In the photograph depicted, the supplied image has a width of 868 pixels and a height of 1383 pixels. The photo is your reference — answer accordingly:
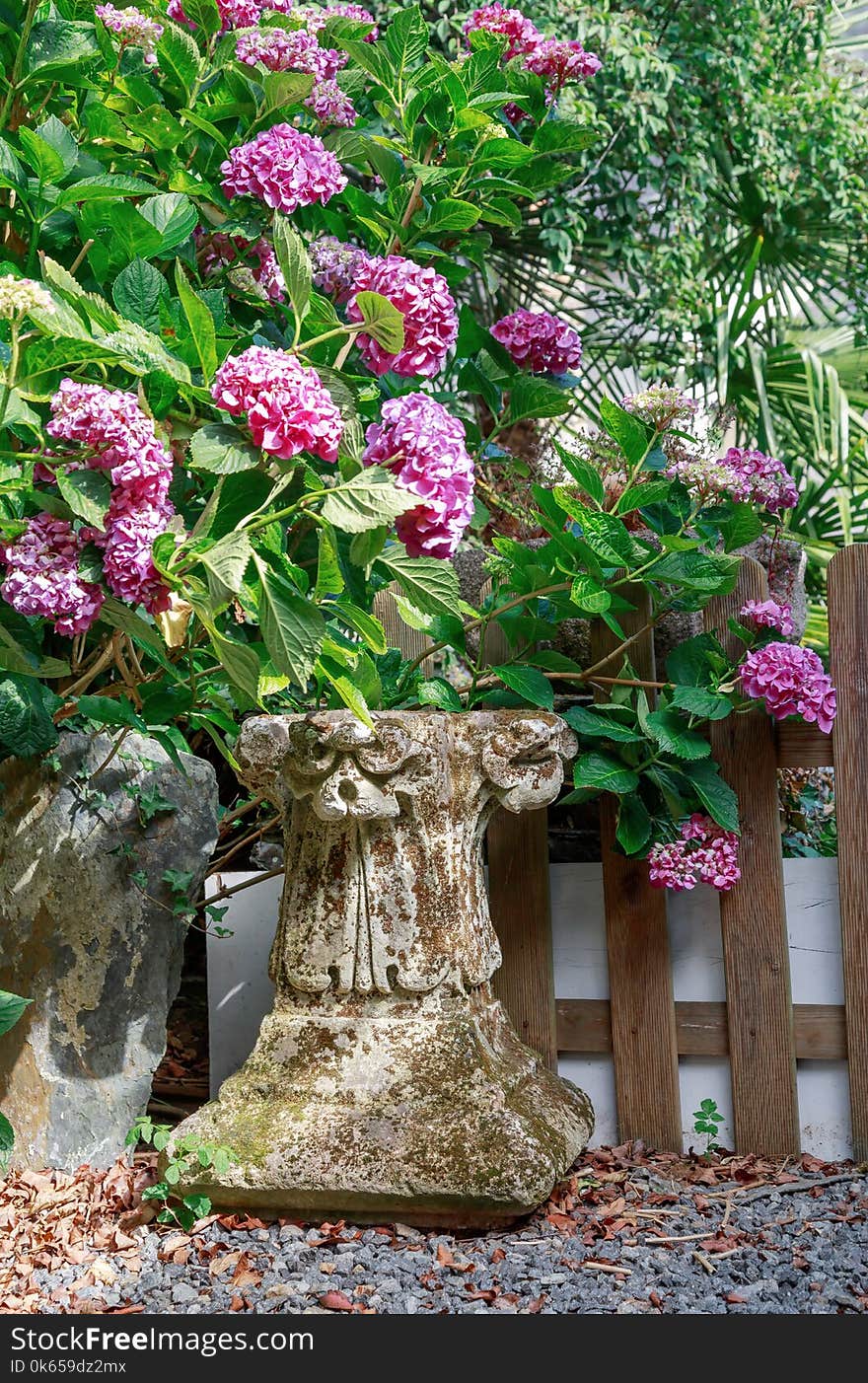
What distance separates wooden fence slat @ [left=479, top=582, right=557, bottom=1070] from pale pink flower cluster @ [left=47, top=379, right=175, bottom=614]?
128 cm

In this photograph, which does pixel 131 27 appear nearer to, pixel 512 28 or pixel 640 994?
pixel 512 28

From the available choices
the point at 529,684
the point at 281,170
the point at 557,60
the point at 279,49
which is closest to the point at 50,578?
the point at 281,170

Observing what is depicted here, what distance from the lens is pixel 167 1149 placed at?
6.68 ft

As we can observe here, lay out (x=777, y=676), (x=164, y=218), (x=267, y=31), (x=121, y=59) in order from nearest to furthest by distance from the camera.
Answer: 1. (x=164, y=218)
2. (x=267, y=31)
3. (x=121, y=59)
4. (x=777, y=676)

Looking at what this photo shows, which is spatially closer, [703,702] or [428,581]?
[428,581]

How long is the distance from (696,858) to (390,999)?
714 millimetres

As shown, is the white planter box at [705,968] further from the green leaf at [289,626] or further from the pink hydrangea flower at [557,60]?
the pink hydrangea flower at [557,60]

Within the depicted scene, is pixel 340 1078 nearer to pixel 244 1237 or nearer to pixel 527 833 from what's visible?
pixel 244 1237

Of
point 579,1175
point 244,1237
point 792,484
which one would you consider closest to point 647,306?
point 792,484

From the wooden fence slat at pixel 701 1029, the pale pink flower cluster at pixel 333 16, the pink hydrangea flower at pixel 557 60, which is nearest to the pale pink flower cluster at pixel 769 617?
the wooden fence slat at pixel 701 1029

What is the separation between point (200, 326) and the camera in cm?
144

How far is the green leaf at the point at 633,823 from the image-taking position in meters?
2.38

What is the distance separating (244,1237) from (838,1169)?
47.3 inches

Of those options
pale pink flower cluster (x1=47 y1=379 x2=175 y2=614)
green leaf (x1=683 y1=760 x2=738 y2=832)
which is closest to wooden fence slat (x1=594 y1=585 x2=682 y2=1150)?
green leaf (x1=683 y1=760 x2=738 y2=832)
